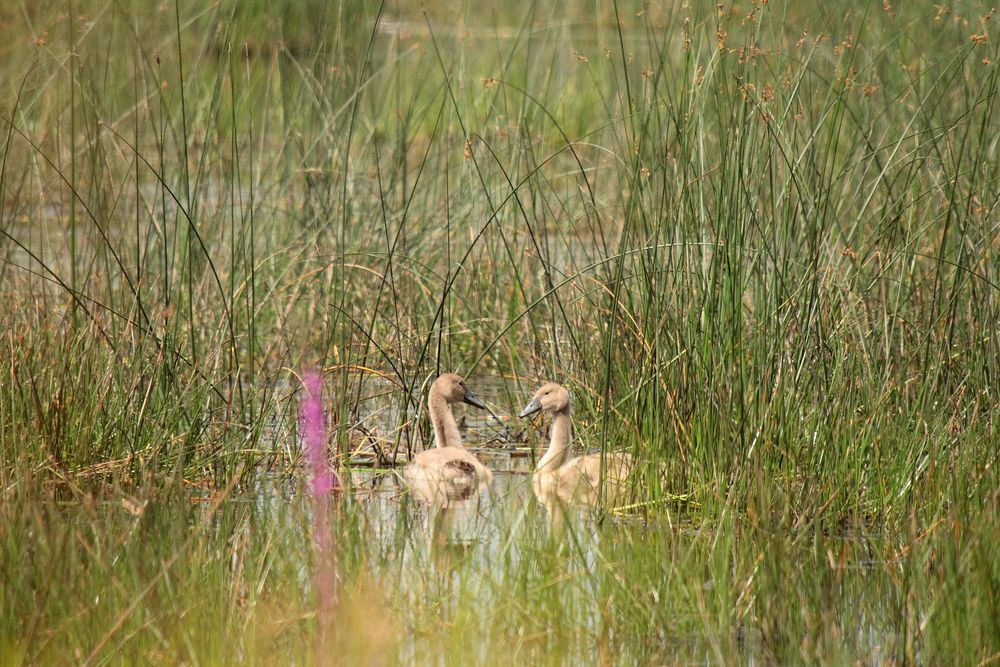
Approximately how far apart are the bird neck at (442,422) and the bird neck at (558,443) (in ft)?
1.15

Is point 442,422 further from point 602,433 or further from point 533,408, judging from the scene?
point 602,433

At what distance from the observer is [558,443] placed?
554cm

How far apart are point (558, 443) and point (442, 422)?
0.45 metres

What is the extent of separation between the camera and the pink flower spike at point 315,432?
16.4 feet

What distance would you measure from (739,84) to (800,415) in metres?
1.08

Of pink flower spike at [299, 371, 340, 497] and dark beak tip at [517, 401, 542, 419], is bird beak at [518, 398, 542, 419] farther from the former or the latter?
pink flower spike at [299, 371, 340, 497]

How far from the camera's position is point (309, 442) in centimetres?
532

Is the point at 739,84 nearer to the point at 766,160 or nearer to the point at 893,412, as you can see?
the point at 766,160

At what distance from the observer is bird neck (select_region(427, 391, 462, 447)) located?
18.3 ft

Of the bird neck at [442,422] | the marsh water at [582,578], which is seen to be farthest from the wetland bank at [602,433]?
the bird neck at [442,422]

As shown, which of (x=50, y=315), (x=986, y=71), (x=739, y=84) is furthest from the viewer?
(x=986, y=71)

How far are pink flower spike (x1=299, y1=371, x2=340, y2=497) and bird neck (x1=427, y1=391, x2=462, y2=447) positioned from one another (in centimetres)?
42

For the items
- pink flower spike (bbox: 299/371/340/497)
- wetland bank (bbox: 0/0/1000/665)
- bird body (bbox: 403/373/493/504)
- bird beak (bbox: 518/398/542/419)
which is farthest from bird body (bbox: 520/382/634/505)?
pink flower spike (bbox: 299/371/340/497)

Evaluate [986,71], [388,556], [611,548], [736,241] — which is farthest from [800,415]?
[986,71]
